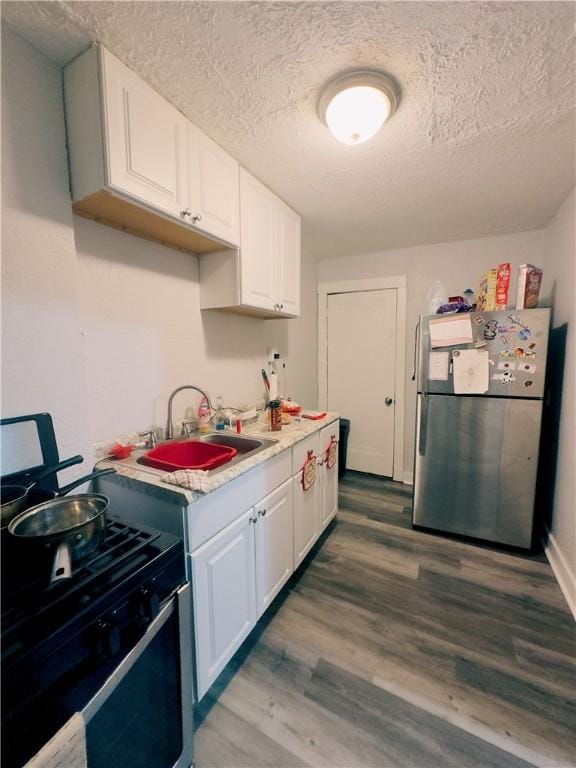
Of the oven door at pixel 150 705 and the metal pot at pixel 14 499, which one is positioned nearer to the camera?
the oven door at pixel 150 705

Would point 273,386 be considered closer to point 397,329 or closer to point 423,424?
point 423,424

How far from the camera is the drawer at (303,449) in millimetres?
1673

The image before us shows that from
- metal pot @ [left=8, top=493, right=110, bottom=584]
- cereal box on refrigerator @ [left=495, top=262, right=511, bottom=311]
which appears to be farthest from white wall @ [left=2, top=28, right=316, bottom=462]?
cereal box on refrigerator @ [left=495, top=262, right=511, bottom=311]

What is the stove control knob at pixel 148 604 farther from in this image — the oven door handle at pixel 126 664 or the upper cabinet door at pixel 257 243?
the upper cabinet door at pixel 257 243

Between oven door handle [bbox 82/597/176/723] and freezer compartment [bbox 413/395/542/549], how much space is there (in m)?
1.96

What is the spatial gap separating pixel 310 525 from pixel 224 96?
2189 mm

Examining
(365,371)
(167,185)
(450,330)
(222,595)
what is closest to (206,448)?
(222,595)

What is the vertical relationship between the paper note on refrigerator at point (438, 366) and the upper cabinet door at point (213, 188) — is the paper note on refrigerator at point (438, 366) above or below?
below

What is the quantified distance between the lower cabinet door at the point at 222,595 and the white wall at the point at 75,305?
65 centimetres

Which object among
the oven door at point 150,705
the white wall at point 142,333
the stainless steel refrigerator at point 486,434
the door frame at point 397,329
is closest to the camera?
the oven door at point 150,705

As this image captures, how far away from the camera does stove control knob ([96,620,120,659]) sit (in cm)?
63

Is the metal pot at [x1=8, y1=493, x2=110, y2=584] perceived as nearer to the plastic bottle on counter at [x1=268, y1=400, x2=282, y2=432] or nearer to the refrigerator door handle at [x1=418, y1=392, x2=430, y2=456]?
the plastic bottle on counter at [x1=268, y1=400, x2=282, y2=432]

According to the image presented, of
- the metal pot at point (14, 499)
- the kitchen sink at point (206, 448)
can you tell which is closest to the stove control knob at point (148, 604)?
the metal pot at point (14, 499)

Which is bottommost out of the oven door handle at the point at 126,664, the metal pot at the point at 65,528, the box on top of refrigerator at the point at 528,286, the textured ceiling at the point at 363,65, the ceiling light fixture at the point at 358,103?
the oven door handle at the point at 126,664
